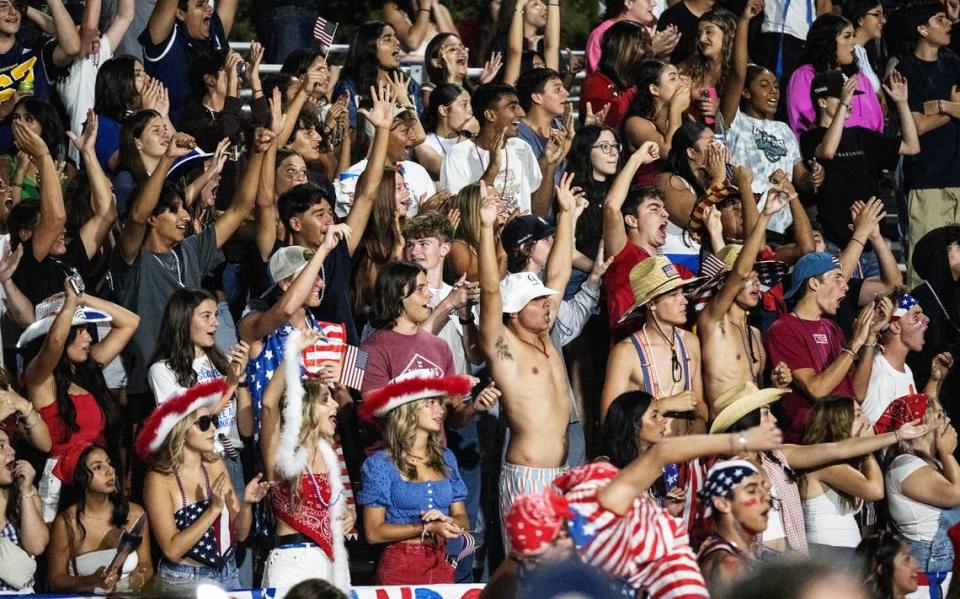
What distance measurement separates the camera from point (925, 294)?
11062 millimetres

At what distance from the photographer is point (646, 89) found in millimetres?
11414

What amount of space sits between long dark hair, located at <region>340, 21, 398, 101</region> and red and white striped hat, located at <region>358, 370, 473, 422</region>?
3.68 meters

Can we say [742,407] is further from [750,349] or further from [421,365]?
[421,365]

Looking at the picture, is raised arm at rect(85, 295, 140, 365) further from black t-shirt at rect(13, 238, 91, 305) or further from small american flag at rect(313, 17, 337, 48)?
small american flag at rect(313, 17, 337, 48)

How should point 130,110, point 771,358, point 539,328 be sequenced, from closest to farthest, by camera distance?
point 539,328, point 771,358, point 130,110

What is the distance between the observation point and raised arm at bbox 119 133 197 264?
29.3 ft

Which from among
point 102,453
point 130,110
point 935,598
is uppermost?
point 130,110

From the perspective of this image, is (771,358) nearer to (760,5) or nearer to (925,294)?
(925,294)

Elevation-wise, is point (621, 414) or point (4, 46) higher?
point (4, 46)

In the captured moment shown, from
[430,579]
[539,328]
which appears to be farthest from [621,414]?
[430,579]

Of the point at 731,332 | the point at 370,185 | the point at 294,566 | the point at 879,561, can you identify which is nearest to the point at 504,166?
the point at 370,185

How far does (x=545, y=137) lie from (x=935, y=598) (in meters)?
4.32

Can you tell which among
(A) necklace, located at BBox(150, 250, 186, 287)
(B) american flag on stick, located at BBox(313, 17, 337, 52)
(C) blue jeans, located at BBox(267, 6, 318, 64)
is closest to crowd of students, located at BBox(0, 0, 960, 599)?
(A) necklace, located at BBox(150, 250, 186, 287)

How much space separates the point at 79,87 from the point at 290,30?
Answer: 2.40m
